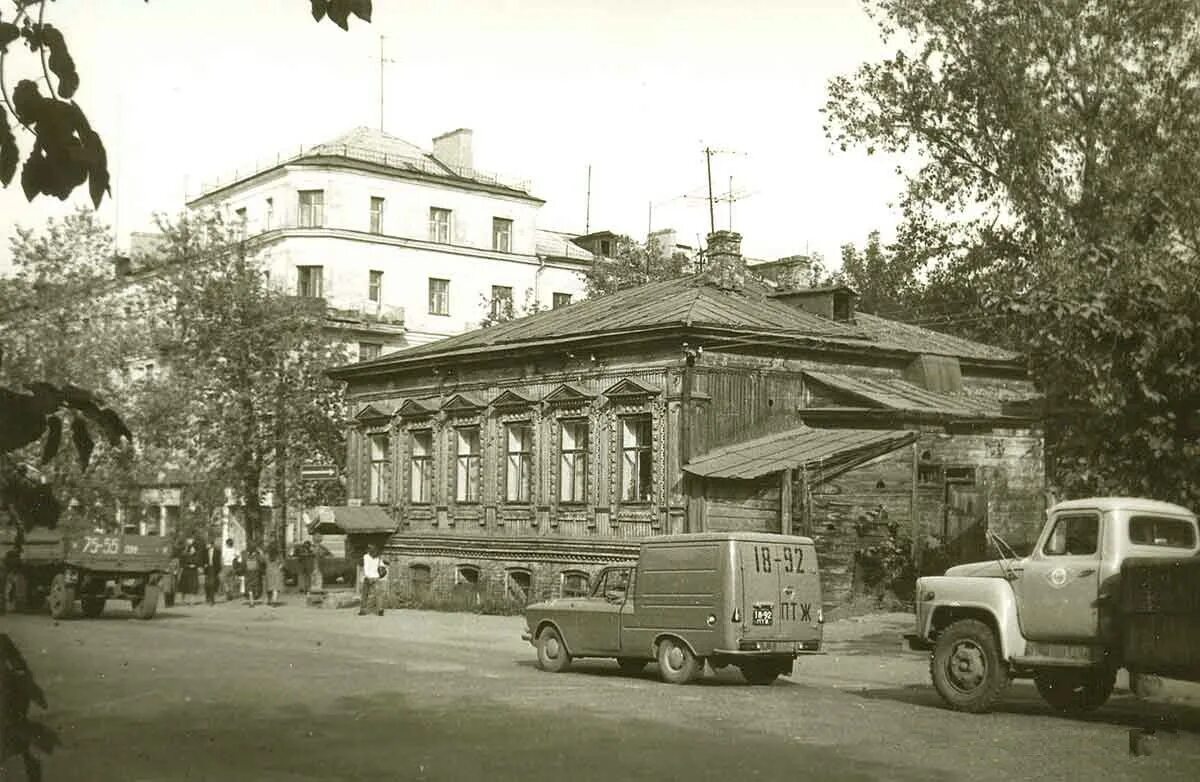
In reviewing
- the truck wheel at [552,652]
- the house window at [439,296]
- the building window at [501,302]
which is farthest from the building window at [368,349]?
the truck wheel at [552,652]

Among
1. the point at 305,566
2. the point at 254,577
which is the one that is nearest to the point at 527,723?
the point at 254,577

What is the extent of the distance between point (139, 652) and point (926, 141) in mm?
21448

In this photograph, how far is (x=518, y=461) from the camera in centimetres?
3538

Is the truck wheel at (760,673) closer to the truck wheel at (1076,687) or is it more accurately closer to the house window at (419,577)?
the truck wheel at (1076,687)

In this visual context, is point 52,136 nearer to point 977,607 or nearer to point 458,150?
point 977,607

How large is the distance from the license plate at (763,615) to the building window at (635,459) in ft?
43.3

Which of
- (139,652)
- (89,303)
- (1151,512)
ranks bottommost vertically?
(139,652)

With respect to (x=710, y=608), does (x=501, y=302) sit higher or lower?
higher

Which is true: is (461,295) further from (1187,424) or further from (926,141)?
(1187,424)

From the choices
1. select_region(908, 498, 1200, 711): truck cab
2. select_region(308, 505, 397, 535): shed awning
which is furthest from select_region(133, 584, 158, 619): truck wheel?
select_region(908, 498, 1200, 711): truck cab

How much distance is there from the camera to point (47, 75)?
4.20m

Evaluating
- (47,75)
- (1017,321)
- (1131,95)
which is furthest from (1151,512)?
(1131,95)

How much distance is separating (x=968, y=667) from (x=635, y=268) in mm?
46774

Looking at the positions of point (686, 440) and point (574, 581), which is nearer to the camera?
point (686, 440)
